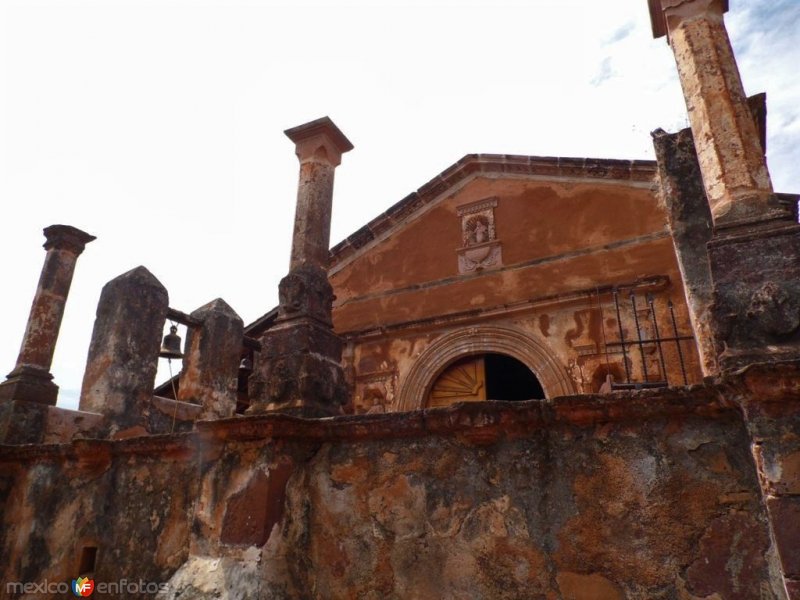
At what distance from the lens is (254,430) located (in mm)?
2947

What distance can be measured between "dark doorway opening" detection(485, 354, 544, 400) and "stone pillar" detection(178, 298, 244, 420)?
4.37m

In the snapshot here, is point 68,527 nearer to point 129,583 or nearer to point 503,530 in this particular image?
point 129,583

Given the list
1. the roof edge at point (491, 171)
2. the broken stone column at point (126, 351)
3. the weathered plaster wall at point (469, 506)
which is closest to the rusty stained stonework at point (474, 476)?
the weathered plaster wall at point (469, 506)

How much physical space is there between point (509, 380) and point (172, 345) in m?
6.07

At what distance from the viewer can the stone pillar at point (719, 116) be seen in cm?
280

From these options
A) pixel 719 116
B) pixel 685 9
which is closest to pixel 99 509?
pixel 719 116

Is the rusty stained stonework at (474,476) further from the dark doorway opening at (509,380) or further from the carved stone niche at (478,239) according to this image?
the dark doorway opening at (509,380)

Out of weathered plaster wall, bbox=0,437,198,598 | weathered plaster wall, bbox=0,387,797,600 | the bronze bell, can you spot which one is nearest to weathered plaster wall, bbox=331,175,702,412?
the bronze bell

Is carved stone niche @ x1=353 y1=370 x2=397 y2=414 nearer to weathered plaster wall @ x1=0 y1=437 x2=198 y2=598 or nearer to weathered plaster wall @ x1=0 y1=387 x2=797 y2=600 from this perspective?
weathered plaster wall @ x1=0 y1=437 x2=198 y2=598

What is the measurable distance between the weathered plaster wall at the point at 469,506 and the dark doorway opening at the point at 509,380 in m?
6.83

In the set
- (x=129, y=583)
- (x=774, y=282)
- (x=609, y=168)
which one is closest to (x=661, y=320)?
(x=609, y=168)

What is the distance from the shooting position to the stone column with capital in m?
2.38

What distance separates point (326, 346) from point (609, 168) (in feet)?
20.5

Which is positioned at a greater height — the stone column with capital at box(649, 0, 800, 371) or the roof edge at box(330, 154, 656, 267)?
the roof edge at box(330, 154, 656, 267)
